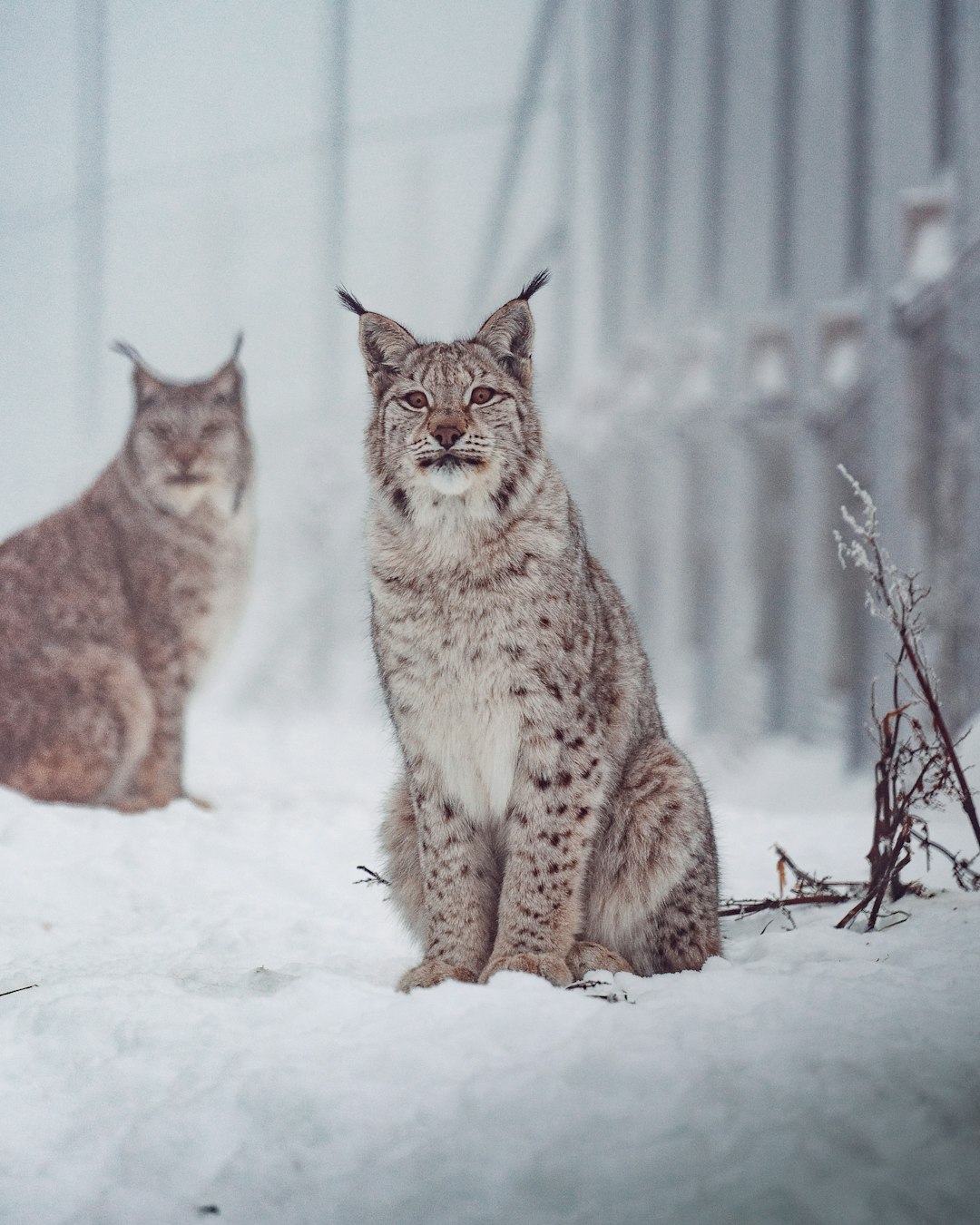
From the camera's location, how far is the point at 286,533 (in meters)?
9.20

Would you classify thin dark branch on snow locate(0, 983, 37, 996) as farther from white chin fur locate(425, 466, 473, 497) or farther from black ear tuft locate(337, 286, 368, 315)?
black ear tuft locate(337, 286, 368, 315)

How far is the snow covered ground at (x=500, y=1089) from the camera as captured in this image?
4.83 feet

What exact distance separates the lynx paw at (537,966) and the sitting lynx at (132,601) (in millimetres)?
2402

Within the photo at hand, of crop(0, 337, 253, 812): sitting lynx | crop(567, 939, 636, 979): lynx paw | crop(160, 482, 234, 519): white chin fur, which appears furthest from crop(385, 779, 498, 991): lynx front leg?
crop(160, 482, 234, 519): white chin fur

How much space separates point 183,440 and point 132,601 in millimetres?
709

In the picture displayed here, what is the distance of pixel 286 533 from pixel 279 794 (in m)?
4.33

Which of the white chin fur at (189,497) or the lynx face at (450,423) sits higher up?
the lynx face at (450,423)

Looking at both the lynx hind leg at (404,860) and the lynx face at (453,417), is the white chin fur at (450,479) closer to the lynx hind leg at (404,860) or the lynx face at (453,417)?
the lynx face at (453,417)

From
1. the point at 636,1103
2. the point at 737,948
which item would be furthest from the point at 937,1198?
the point at 737,948

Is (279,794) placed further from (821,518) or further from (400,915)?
(821,518)

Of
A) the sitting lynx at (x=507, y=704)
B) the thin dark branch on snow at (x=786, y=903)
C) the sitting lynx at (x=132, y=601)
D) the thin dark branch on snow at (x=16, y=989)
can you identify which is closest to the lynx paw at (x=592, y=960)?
the sitting lynx at (x=507, y=704)

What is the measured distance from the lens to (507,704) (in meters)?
2.51

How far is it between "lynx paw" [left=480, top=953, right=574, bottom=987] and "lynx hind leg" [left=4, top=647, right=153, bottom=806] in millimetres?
2452

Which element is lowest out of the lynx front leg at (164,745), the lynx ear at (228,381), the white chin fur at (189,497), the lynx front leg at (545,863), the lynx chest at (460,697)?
the lynx front leg at (164,745)
